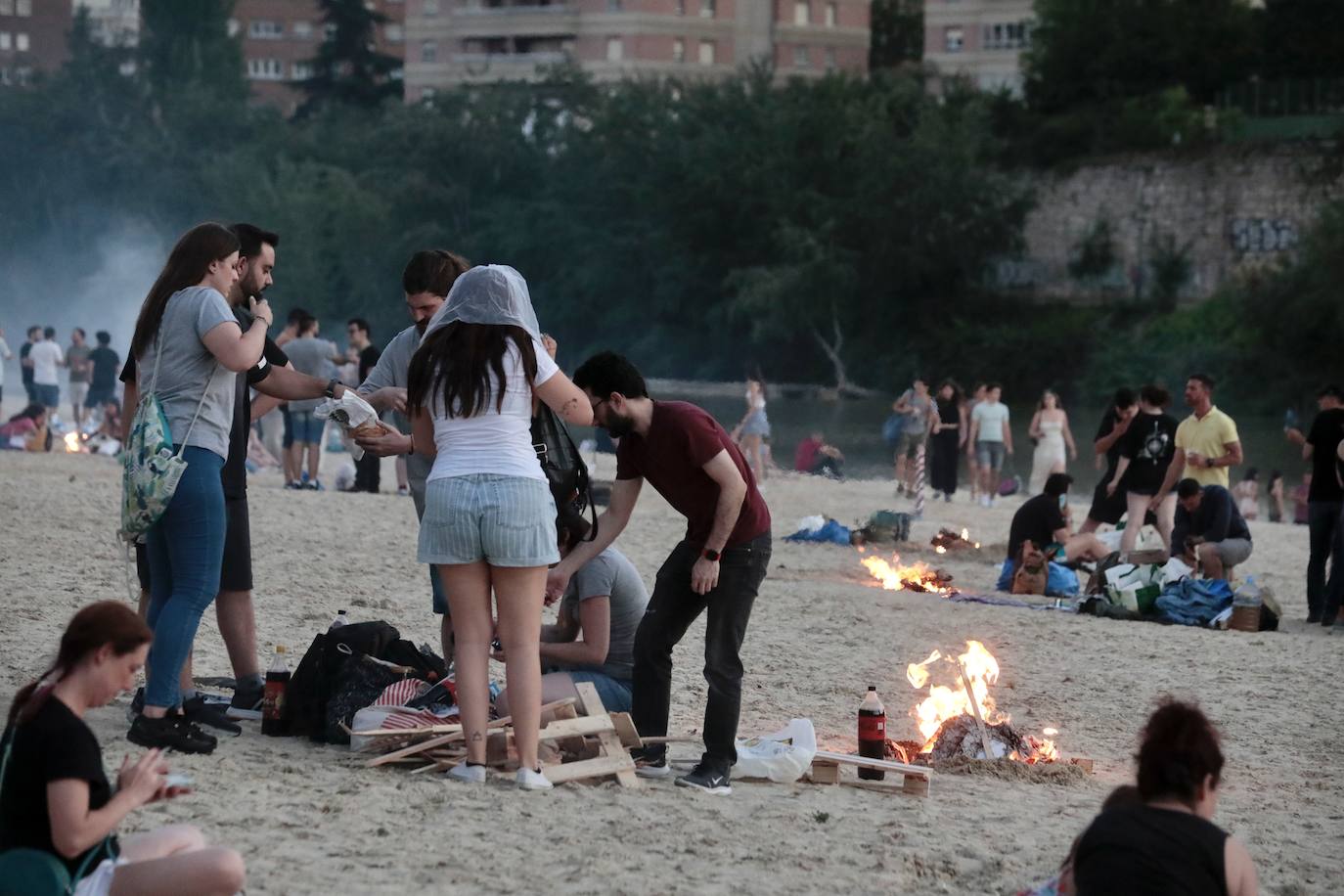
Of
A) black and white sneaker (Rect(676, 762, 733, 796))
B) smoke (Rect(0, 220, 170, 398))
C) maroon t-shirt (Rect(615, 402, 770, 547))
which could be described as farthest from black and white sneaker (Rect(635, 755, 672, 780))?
smoke (Rect(0, 220, 170, 398))

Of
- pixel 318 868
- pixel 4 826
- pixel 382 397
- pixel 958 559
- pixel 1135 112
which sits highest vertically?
pixel 1135 112

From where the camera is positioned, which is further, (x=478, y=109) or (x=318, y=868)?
(x=478, y=109)

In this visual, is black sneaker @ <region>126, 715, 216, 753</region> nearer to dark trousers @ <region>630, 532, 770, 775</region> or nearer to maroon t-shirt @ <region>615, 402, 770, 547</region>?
dark trousers @ <region>630, 532, 770, 775</region>

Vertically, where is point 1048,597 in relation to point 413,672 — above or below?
below

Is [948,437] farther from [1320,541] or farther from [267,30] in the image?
[267,30]

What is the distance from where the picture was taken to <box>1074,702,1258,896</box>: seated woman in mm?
4535

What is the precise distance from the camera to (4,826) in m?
4.66

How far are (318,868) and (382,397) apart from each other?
218 centimetres

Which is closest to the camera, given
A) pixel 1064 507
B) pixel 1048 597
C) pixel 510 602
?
pixel 510 602

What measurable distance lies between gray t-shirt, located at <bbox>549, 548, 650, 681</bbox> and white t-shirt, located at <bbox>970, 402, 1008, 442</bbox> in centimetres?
1683

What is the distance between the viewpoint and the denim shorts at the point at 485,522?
6.54 metres

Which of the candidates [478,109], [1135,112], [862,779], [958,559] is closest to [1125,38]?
[1135,112]

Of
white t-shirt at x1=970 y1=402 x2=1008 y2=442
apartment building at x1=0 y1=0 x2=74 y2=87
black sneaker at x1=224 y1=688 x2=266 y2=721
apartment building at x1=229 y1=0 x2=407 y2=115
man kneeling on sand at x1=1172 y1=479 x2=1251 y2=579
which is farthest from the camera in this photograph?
apartment building at x1=0 y1=0 x2=74 y2=87

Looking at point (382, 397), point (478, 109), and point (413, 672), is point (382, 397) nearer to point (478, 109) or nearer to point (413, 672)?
point (413, 672)
